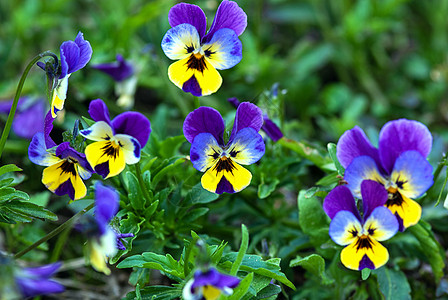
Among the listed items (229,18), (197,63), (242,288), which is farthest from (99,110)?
(242,288)

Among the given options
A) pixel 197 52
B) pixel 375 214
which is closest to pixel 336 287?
pixel 375 214

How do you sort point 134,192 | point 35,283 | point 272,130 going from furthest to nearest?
point 272,130
point 134,192
point 35,283

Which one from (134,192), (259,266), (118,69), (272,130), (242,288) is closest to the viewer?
(242,288)

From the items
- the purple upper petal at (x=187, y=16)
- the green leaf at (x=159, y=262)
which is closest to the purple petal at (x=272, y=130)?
the purple upper petal at (x=187, y=16)

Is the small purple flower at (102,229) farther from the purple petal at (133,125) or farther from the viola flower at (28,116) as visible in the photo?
the viola flower at (28,116)

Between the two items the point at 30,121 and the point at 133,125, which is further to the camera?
the point at 30,121

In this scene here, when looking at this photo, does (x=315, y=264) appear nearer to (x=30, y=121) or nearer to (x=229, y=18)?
(x=229, y=18)

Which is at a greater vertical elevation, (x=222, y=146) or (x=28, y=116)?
(x=222, y=146)
